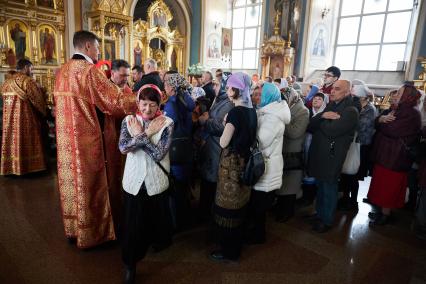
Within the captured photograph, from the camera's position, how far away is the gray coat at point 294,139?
312 cm

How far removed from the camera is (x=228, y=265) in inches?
99.5

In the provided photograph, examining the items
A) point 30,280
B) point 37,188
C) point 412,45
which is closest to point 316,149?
point 30,280

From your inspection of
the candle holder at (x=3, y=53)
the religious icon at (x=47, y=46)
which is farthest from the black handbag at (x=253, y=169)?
the religious icon at (x=47, y=46)

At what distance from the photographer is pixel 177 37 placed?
14.2 metres

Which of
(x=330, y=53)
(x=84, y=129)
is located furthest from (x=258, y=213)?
(x=330, y=53)

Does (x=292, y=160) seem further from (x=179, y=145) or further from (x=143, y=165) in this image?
(x=143, y=165)

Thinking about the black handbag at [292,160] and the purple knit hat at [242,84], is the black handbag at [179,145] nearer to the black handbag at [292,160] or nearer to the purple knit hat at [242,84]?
the purple knit hat at [242,84]

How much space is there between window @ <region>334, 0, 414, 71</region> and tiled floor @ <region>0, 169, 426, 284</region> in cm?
962

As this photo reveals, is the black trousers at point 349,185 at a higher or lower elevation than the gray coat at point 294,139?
lower

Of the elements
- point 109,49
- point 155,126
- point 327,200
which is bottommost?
point 327,200

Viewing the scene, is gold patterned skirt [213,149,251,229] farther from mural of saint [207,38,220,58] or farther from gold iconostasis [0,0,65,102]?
mural of saint [207,38,220,58]

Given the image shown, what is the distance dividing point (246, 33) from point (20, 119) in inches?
526

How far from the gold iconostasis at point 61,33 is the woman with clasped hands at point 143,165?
7053 mm

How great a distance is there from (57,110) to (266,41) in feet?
36.9
